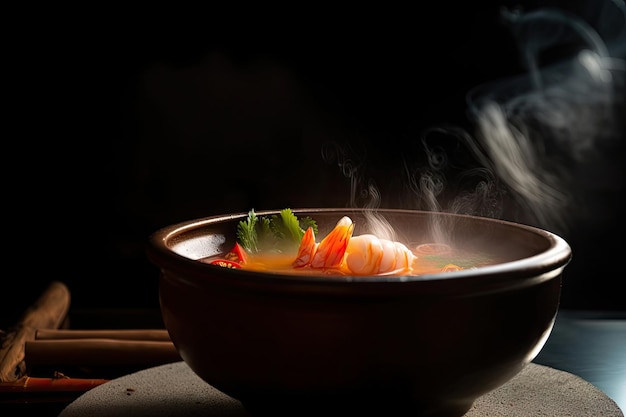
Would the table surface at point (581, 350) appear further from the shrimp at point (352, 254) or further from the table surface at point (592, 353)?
the shrimp at point (352, 254)

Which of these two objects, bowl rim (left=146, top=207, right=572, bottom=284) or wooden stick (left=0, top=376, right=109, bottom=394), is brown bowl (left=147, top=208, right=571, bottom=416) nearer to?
bowl rim (left=146, top=207, right=572, bottom=284)

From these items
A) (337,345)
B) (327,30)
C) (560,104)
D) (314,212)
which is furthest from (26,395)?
(560,104)

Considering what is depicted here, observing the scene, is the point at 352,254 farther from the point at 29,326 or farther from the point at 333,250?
the point at 29,326

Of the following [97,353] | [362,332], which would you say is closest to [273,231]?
[97,353]

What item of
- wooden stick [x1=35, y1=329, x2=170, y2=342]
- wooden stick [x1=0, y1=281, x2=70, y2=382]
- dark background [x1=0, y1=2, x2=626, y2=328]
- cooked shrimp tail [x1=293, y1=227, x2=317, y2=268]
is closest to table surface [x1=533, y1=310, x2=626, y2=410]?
cooked shrimp tail [x1=293, y1=227, x2=317, y2=268]

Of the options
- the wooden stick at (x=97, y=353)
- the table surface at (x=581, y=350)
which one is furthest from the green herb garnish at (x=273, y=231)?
the table surface at (x=581, y=350)

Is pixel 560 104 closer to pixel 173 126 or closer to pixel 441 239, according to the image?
pixel 173 126
